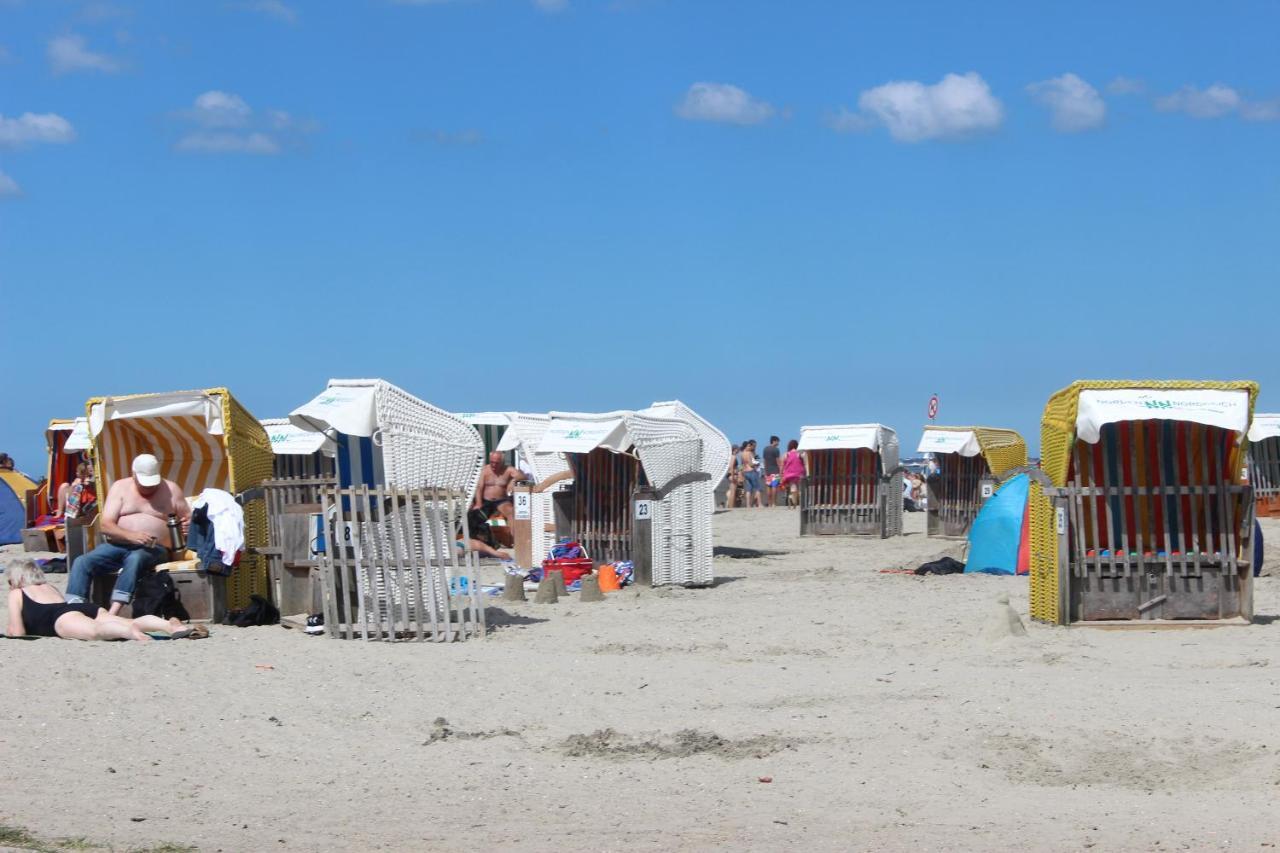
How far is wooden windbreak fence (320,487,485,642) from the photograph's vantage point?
11.5 metres

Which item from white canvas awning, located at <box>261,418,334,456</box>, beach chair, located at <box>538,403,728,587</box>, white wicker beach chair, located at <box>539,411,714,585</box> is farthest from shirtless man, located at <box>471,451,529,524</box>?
white canvas awning, located at <box>261,418,334,456</box>

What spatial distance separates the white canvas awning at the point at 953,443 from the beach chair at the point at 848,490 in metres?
0.78

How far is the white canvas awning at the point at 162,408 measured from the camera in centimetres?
1301

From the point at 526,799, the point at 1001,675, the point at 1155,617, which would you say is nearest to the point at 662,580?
the point at 1155,617

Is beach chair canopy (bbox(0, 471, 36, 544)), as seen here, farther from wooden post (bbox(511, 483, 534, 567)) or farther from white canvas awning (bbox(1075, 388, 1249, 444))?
white canvas awning (bbox(1075, 388, 1249, 444))

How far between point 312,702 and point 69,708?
4.40 feet

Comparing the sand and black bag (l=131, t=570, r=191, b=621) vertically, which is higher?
black bag (l=131, t=570, r=191, b=621)

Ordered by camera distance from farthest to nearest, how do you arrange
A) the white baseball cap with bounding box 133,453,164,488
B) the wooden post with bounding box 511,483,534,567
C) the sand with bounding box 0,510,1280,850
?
the wooden post with bounding box 511,483,534,567
the white baseball cap with bounding box 133,453,164,488
the sand with bounding box 0,510,1280,850

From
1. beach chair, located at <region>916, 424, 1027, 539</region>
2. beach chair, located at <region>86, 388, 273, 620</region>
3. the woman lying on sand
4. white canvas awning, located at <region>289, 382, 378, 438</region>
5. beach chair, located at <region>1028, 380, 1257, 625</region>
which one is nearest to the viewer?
the woman lying on sand

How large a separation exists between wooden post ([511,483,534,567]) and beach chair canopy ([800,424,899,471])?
7059 mm

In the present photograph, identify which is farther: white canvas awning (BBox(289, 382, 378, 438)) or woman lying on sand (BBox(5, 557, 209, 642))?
white canvas awning (BBox(289, 382, 378, 438))

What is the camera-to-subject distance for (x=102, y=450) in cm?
1357

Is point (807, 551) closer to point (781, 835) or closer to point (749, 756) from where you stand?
point (749, 756)

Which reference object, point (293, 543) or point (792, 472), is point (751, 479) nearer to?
point (792, 472)
